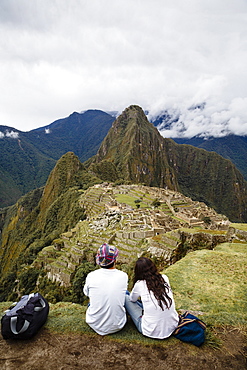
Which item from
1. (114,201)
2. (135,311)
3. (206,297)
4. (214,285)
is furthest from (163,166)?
(135,311)

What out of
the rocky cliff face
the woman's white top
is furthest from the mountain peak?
the woman's white top

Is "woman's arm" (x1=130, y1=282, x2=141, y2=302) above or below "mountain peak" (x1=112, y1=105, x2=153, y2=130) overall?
below

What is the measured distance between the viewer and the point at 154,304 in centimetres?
319

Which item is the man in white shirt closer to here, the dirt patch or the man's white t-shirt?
the man's white t-shirt

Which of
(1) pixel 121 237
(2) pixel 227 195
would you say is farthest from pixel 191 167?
(1) pixel 121 237

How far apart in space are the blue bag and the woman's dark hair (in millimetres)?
413

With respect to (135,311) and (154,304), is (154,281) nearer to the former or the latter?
(154,304)

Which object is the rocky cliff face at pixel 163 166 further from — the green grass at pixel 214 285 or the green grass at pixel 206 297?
the green grass at pixel 206 297

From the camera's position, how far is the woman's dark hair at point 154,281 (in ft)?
10.5

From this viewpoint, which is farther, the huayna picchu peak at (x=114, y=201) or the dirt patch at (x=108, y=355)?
the huayna picchu peak at (x=114, y=201)

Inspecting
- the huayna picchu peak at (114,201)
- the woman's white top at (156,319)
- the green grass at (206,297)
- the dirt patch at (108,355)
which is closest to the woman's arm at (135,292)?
the woman's white top at (156,319)

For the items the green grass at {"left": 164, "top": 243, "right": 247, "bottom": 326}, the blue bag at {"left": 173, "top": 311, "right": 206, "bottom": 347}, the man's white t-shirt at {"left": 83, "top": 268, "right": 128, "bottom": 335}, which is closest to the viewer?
the blue bag at {"left": 173, "top": 311, "right": 206, "bottom": 347}

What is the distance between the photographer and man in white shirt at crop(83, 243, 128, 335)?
10.8 ft

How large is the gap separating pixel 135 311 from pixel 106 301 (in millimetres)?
694
